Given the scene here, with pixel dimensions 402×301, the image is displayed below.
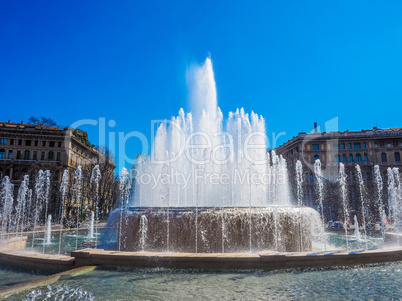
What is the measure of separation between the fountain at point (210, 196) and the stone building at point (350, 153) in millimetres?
39150

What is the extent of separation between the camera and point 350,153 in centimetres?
5953

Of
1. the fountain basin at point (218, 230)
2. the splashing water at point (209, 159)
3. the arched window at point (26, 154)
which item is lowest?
the fountain basin at point (218, 230)

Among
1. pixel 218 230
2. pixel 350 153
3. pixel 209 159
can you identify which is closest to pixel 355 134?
pixel 350 153

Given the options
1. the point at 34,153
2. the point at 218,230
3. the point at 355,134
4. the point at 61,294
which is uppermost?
the point at 355,134

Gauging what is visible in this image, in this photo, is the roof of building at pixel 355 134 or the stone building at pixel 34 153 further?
the roof of building at pixel 355 134

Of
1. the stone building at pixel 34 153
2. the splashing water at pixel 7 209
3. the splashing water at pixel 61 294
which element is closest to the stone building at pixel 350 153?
the stone building at pixel 34 153

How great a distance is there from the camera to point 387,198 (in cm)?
4706

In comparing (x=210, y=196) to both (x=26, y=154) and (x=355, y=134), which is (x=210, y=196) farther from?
(x=355, y=134)

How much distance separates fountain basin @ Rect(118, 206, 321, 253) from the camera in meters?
10.3

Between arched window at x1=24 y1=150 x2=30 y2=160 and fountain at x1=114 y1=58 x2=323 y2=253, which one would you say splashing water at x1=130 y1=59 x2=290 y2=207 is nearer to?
fountain at x1=114 y1=58 x2=323 y2=253

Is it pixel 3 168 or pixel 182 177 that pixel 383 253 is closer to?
pixel 182 177

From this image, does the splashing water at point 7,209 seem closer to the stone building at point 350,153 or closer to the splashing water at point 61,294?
the splashing water at point 61,294

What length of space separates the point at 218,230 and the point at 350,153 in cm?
5711

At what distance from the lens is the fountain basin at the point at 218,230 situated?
1029 centimetres
